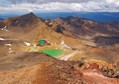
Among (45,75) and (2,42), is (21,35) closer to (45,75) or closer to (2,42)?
(2,42)

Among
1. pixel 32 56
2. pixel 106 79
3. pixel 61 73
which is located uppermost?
pixel 61 73

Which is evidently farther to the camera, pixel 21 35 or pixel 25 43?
pixel 21 35

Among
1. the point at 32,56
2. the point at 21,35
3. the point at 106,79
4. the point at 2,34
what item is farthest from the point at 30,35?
the point at 106,79

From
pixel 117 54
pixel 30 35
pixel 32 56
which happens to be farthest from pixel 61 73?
pixel 30 35

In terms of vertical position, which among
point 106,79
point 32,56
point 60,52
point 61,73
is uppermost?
point 61,73

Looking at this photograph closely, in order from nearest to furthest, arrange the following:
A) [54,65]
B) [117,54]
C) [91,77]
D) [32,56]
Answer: [54,65], [91,77], [32,56], [117,54]

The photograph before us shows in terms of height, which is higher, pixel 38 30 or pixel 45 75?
pixel 45 75

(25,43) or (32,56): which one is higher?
(32,56)

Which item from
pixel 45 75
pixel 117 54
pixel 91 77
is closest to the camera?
pixel 45 75

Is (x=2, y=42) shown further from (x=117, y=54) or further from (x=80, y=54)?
(x=117, y=54)
